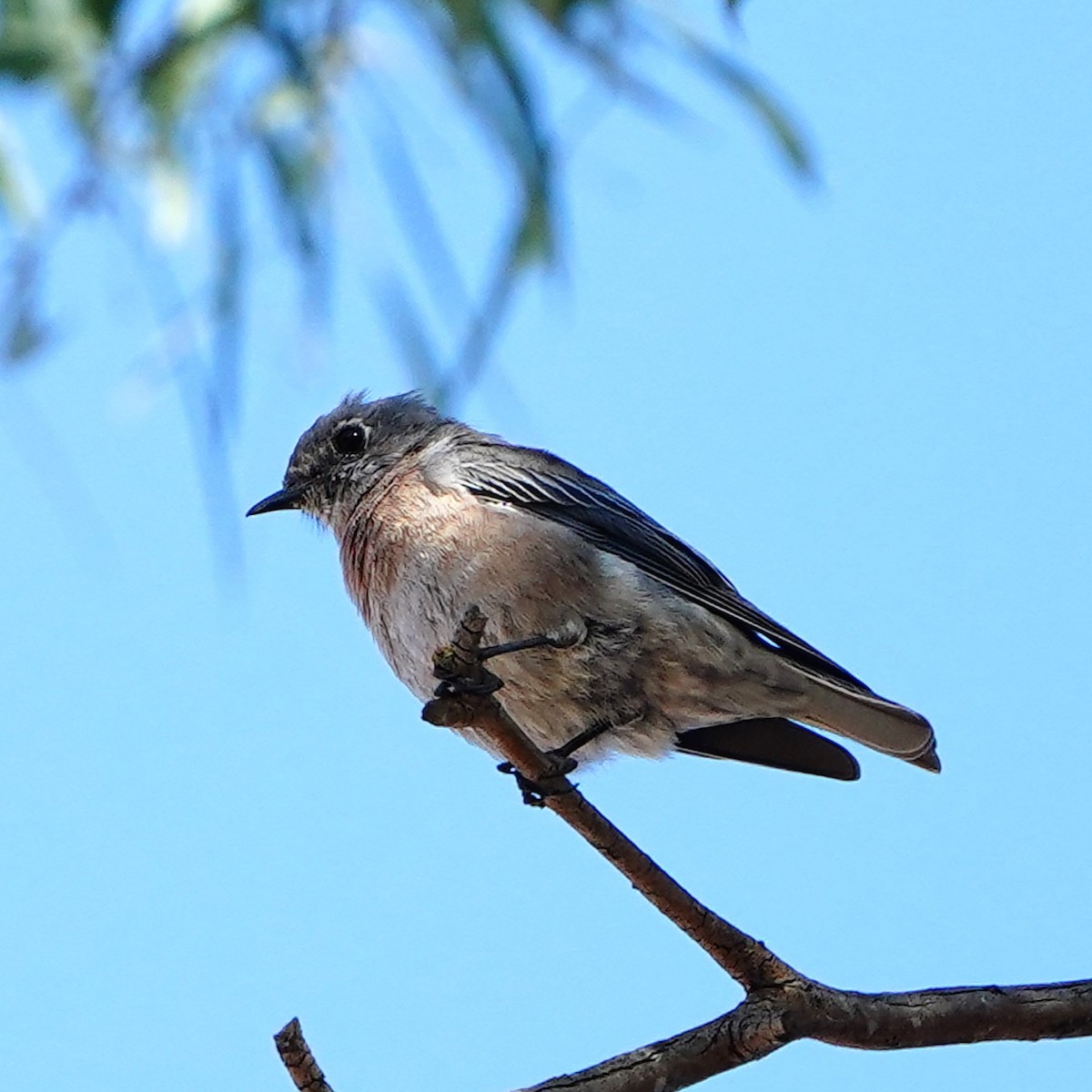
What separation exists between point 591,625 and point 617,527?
0.47m

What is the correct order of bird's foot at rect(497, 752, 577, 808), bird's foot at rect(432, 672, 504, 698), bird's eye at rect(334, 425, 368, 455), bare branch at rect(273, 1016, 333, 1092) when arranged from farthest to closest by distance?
bird's eye at rect(334, 425, 368, 455) < bird's foot at rect(497, 752, 577, 808) < bird's foot at rect(432, 672, 504, 698) < bare branch at rect(273, 1016, 333, 1092)

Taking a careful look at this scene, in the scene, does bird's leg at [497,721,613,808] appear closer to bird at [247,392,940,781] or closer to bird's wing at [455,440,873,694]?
bird at [247,392,940,781]

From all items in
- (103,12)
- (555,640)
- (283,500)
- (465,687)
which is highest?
(103,12)

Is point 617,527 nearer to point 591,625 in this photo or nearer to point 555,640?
point 591,625

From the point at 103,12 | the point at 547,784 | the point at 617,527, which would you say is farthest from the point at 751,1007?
the point at 103,12

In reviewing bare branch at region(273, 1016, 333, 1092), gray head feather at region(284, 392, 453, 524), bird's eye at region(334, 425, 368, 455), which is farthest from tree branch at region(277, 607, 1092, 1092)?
bird's eye at region(334, 425, 368, 455)

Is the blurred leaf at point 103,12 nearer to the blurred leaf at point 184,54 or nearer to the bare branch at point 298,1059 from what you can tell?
the blurred leaf at point 184,54

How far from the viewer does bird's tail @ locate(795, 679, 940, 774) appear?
184 inches

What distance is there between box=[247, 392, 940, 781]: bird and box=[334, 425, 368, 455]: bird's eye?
1.32ft

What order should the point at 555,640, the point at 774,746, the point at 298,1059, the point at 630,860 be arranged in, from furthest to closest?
the point at 774,746, the point at 555,640, the point at 630,860, the point at 298,1059

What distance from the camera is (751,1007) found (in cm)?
376

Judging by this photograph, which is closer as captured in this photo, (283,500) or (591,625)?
(591,625)

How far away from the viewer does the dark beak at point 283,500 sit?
5.57 metres

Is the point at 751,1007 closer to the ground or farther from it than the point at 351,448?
closer to the ground
